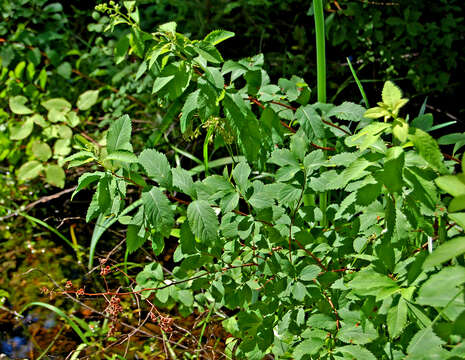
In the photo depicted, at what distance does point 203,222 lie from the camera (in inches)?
40.0

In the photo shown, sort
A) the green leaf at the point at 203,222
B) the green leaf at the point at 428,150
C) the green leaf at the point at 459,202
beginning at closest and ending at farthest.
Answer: the green leaf at the point at 459,202, the green leaf at the point at 428,150, the green leaf at the point at 203,222

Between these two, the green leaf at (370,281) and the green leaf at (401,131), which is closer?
the green leaf at (401,131)

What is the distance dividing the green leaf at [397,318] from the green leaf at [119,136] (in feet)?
2.11

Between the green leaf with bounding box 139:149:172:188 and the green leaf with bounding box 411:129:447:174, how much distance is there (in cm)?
50

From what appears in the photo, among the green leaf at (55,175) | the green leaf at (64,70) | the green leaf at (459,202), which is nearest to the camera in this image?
the green leaf at (459,202)

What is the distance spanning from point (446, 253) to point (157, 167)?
591mm

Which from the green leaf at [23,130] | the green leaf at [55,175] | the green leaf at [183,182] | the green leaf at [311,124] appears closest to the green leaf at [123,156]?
the green leaf at [183,182]

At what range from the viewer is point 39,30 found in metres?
2.95

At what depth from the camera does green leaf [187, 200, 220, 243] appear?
101 cm

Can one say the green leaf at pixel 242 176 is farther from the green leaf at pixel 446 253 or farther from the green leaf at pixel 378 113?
the green leaf at pixel 446 253

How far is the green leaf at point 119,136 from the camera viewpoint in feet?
3.51

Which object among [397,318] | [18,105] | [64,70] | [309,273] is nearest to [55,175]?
[18,105]

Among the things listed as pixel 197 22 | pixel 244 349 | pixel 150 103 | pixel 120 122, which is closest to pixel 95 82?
pixel 150 103

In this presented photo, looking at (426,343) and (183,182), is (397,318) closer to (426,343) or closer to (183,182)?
(426,343)
